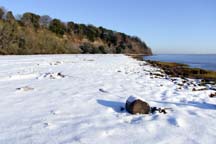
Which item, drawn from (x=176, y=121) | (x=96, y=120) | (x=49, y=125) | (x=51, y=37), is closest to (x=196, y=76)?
(x=176, y=121)

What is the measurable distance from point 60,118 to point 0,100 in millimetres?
2368

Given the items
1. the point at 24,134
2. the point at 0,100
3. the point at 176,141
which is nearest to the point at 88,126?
the point at 24,134

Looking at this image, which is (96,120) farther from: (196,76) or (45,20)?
(45,20)

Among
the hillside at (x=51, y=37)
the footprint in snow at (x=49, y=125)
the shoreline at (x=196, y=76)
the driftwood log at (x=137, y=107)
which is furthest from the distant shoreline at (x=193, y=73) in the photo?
the hillside at (x=51, y=37)

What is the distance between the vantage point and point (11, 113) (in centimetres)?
558

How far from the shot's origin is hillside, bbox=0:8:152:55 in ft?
199

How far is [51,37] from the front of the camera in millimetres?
78125

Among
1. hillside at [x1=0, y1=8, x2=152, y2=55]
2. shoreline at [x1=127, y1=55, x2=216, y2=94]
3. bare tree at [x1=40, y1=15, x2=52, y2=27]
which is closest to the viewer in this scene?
shoreline at [x1=127, y1=55, x2=216, y2=94]

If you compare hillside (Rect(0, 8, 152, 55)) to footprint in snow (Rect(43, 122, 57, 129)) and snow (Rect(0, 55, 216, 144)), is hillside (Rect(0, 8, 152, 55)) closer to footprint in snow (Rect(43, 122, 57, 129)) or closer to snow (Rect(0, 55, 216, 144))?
snow (Rect(0, 55, 216, 144))

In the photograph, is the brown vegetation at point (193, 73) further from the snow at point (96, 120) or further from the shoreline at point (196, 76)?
the snow at point (96, 120)

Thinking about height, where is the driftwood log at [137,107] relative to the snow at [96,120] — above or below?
above

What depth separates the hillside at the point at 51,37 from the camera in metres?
60.7

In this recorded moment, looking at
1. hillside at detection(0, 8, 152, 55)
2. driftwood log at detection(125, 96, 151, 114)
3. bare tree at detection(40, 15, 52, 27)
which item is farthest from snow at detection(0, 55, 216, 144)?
bare tree at detection(40, 15, 52, 27)

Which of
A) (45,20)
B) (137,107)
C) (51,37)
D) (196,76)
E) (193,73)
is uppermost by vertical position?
(45,20)
